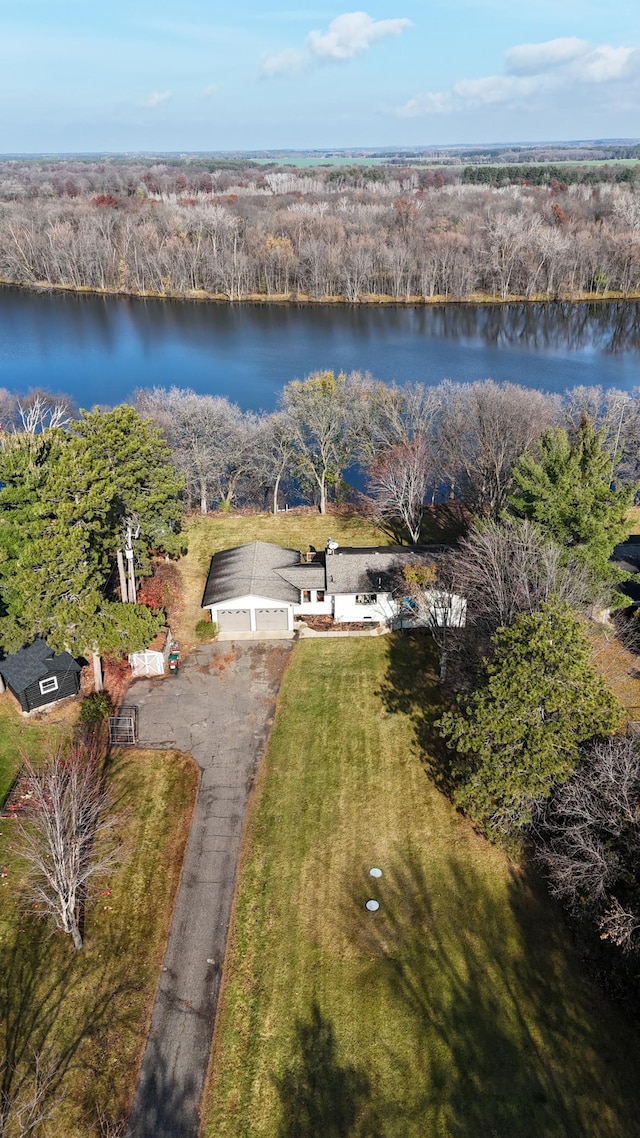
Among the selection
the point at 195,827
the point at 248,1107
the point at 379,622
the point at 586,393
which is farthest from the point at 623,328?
the point at 248,1107

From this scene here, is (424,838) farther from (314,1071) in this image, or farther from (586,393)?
(586,393)

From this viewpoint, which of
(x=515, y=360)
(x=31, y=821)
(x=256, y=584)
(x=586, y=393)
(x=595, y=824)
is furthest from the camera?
(x=515, y=360)

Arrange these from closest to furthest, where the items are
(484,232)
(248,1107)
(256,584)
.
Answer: (248,1107) < (256,584) < (484,232)

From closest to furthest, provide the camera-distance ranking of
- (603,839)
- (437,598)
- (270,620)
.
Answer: (603,839) < (437,598) < (270,620)

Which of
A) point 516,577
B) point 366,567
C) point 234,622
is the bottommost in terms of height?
point 234,622

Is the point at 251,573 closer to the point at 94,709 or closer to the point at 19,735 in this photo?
the point at 94,709

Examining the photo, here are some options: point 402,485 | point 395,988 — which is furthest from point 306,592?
point 395,988

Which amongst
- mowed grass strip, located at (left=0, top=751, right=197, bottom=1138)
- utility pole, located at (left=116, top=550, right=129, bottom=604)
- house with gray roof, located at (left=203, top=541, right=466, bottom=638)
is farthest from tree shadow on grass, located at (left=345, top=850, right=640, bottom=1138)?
utility pole, located at (left=116, top=550, right=129, bottom=604)
